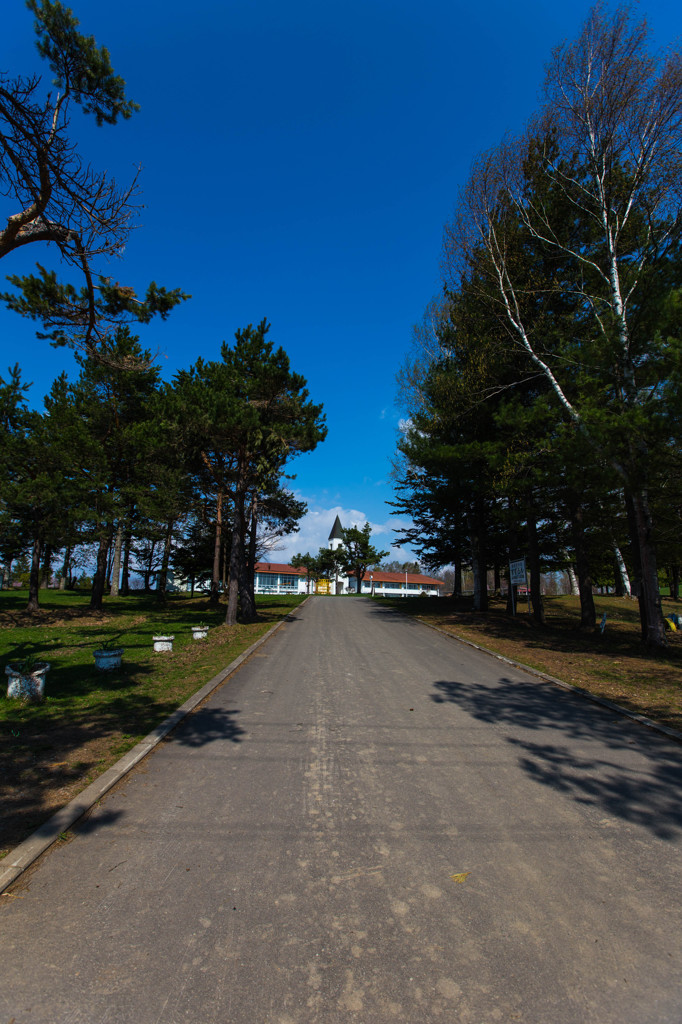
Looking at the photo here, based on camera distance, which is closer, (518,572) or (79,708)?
(79,708)

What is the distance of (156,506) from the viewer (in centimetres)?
2112

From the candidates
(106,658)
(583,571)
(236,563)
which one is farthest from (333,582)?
(106,658)

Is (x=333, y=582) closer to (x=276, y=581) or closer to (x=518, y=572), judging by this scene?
(x=276, y=581)

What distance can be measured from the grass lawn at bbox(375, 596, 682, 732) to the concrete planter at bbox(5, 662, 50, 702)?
8.24m

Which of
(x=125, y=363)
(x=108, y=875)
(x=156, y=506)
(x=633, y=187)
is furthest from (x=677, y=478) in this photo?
(x=156, y=506)

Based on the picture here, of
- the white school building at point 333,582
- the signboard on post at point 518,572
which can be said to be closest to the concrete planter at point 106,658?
the signboard on post at point 518,572

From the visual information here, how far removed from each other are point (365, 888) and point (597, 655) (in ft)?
32.4

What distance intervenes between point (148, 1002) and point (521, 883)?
219 cm

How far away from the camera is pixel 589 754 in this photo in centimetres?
508

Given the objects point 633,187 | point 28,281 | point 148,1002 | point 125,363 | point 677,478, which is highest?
point 633,187

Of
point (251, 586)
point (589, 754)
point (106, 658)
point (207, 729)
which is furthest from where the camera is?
point (251, 586)

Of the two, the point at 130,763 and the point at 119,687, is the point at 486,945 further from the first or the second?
the point at 119,687

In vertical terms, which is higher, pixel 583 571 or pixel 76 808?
pixel 583 571

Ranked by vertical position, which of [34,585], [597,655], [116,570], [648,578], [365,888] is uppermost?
[116,570]
